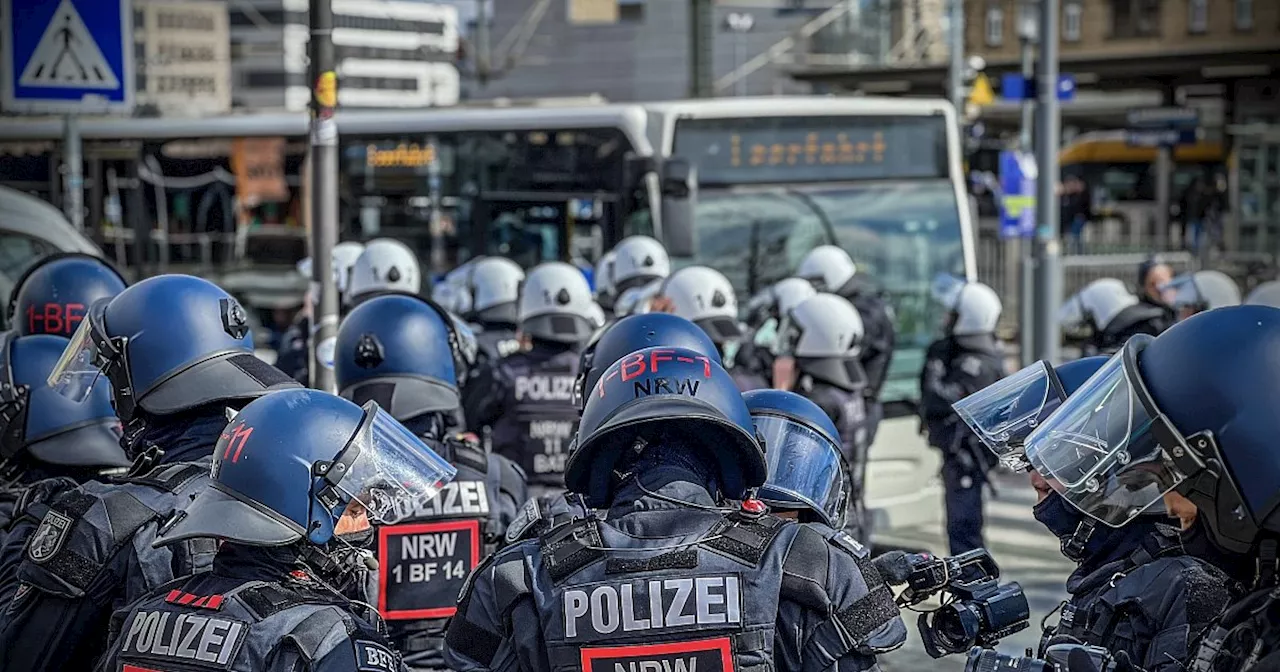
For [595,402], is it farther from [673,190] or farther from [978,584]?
[673,190]

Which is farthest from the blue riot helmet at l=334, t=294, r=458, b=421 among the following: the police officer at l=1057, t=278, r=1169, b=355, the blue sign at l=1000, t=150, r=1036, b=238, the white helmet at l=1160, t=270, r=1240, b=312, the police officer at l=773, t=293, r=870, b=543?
the blue sign at l=1000, t=150, r=1036, b=238

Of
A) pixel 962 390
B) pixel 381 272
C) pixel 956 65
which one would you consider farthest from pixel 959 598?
pixel 956 65

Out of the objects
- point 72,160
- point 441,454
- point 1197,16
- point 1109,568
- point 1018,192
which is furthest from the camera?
point 1197,16

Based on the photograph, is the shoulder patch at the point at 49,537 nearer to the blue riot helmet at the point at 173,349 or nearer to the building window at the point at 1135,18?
the blue riot helmet at the point at 173,349

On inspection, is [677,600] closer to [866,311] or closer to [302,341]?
[302,341]

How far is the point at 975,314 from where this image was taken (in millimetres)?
10156

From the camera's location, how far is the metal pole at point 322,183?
7297 mm

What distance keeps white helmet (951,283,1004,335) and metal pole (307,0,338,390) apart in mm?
4197

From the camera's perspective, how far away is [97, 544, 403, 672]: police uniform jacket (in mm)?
3096

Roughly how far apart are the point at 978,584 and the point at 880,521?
779 cm

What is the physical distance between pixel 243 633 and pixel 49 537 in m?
0.86

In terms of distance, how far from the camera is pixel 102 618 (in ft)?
12.6

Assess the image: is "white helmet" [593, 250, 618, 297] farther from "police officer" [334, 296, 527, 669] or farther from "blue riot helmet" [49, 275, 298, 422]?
"blue riot helmet" [49, 275, 298, 422]

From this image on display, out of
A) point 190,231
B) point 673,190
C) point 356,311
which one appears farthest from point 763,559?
point 190,231
